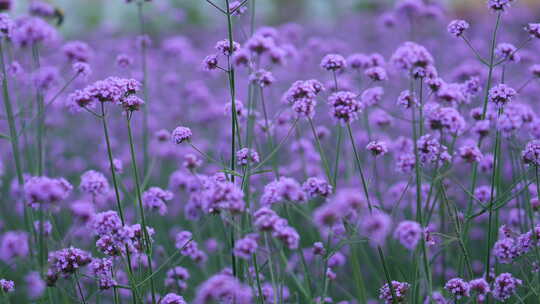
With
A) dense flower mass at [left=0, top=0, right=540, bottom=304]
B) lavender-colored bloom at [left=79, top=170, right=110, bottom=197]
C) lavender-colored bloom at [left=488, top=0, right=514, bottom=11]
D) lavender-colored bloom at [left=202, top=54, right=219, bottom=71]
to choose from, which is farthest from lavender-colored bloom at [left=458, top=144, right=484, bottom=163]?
lavender-colored bloom at [left=79, top=170, right=110, bottom=197]

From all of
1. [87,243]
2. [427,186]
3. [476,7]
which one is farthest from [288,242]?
[476,7]

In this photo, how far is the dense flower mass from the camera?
2.47m

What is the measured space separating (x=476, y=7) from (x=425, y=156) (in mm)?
15838

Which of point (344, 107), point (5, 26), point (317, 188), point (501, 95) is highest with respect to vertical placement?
point (5, 26)

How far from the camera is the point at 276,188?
2.45 metres

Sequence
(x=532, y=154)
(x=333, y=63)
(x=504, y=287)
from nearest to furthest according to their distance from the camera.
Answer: (x=504, y=287)
(x=532, y=154)
(x=333, y=63)

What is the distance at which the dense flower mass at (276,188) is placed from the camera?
2.47 m

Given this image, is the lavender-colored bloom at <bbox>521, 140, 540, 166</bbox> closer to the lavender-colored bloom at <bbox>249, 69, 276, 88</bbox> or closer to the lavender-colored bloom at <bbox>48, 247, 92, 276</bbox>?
the lavender-colored bloom at <bbox>249, 69, 276, 88</bbox>

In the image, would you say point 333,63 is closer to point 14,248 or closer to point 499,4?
point 499,4

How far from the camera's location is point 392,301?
2.74 m

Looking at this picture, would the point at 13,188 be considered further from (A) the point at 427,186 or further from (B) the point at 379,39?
(B) the point at 379,39

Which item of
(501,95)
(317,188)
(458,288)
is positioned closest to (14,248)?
(317,188)

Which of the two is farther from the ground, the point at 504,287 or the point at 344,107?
the point at 344,107

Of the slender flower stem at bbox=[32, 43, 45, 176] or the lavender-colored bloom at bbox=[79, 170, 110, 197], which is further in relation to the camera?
the slender flower stem at bbox=[32, 43, 45, 176]
